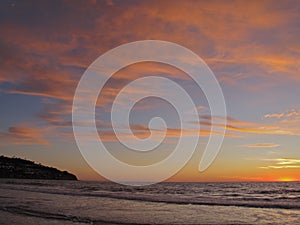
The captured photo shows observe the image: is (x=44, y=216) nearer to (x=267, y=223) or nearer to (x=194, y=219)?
(x=194, y=219)

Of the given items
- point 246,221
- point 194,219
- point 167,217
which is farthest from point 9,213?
point 246,221

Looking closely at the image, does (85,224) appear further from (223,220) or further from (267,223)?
(267,223)

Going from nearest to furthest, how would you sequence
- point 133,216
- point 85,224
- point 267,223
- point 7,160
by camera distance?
point 85,224 → point 267,223 → point 133,216 → point 7,160

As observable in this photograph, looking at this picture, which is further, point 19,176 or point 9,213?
point 19,176

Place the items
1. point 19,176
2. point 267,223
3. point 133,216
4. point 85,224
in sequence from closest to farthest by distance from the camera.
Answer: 1. point 85,224
2. point 267,223
3. point 133,216
4. point 19,176

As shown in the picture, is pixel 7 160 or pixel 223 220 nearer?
pixel 223 220

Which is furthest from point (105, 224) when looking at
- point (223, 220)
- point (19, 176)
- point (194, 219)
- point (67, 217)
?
point (19, 176)

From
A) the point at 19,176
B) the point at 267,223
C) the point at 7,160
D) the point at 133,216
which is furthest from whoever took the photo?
the point at 7,160

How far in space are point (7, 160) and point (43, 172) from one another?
20821 millimetres

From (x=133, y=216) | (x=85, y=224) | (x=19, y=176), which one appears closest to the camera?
(x=85, y=224)

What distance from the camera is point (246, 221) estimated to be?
16.0 metres

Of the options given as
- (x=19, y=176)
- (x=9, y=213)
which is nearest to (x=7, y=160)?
(x=19, y=176)

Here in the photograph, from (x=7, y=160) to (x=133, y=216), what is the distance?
616 ft

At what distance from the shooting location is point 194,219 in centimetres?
1642
